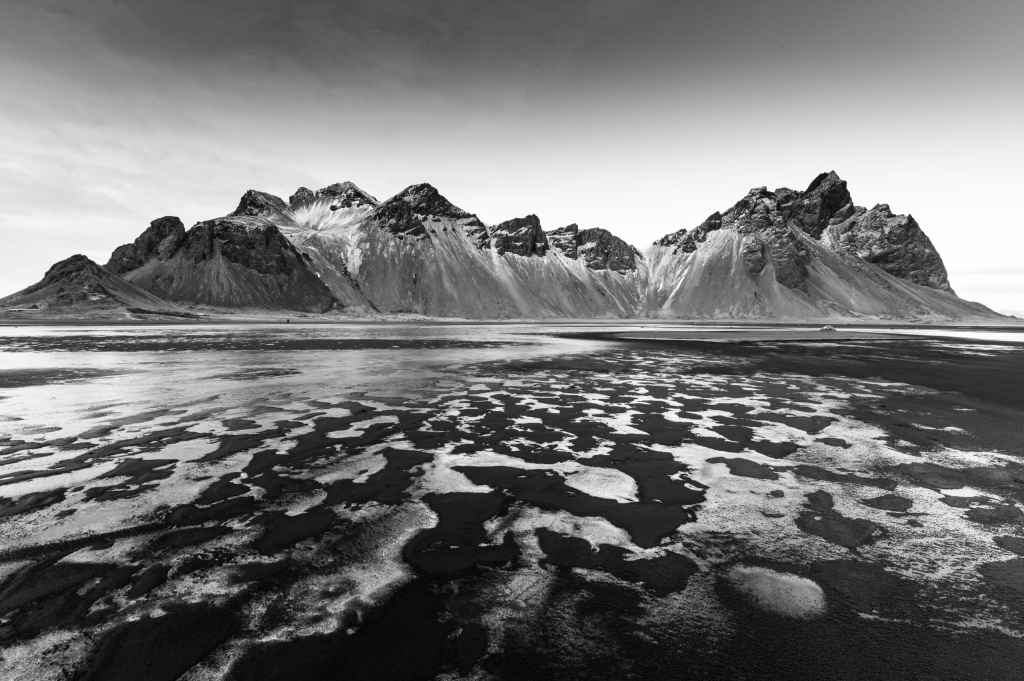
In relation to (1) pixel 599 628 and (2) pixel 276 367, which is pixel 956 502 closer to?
(1) pixel 599 628

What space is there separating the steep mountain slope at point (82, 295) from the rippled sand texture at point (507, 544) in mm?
160717

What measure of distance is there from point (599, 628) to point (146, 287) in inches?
9201

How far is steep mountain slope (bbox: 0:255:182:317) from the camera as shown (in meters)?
140

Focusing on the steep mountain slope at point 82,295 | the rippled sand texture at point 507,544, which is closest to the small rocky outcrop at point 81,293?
the steep mountain slope at point 82,295

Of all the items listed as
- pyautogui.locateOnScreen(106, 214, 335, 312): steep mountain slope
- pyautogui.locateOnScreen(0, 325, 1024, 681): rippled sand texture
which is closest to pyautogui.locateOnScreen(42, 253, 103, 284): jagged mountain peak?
pyautogui.locateOnScreen(106, 214, 335, 312): steep mountain slope

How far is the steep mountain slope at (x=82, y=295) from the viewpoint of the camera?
461ft

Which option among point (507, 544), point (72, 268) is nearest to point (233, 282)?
point (72, 268)

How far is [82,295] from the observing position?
482 ft

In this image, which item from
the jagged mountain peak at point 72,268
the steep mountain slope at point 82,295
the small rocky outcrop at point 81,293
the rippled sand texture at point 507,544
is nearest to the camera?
the rippled sand texture at point 507,544

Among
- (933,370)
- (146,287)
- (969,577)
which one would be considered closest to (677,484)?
(969,577)

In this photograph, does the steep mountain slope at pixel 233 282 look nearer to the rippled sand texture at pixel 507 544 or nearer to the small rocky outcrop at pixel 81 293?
the small rocky outcrop at pixel 81 293

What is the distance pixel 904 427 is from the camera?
1341 cm

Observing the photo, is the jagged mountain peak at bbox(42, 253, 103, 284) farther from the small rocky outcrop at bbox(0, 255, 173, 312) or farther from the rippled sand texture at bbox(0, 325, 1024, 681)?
the rippled sand texture at bbox(0, 325, 1024, 681)

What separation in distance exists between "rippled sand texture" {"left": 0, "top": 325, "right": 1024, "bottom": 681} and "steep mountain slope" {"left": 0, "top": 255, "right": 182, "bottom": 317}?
161 meters
